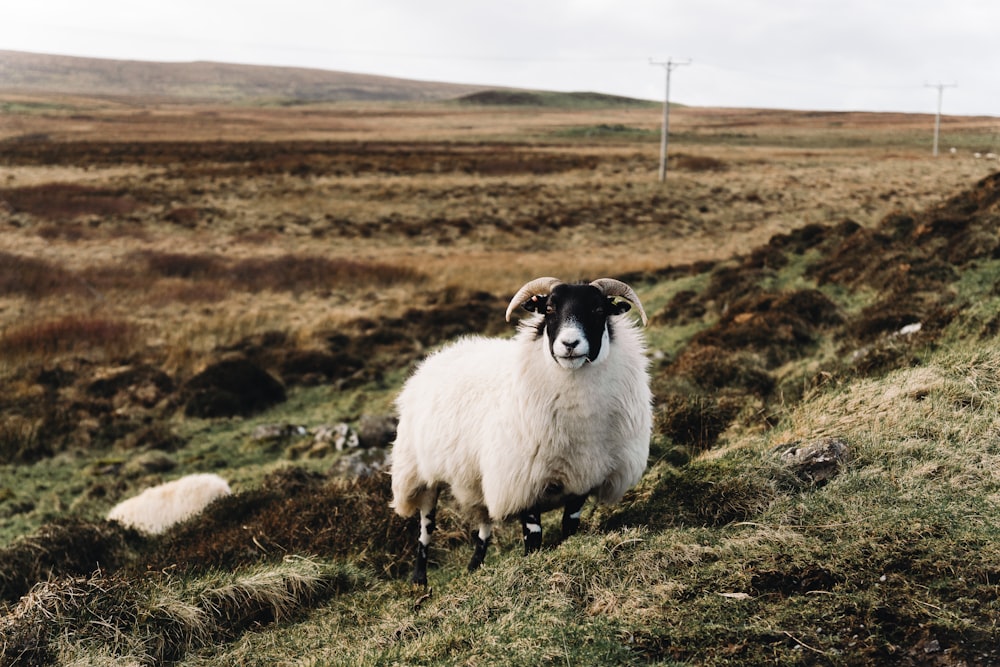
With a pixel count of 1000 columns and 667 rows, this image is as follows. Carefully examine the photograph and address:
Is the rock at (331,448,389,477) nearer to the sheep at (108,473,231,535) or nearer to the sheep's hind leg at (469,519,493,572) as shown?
the sheep at (108,473,231,535)

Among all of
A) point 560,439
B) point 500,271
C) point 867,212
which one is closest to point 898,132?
point 867,212

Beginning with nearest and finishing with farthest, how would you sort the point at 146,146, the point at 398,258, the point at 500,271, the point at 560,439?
the point at 560,439
the point at 500,271
the point at 398,258
the point at 146,146

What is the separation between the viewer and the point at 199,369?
17.5m

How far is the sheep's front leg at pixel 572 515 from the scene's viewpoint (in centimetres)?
575

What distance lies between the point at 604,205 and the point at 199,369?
25.9 metres

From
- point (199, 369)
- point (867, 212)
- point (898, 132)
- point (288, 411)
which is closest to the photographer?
point (288, 411)

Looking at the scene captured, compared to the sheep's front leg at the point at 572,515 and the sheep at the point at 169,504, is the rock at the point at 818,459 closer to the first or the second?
the sheep's front leg at the point at 572,515

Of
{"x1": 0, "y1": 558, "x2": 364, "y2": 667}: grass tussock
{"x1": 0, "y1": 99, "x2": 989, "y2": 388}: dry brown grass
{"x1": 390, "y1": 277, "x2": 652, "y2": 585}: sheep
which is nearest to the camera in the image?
{"x1": 0, "y1": 558, "x2": 364, "y2": 667}: grass tussock

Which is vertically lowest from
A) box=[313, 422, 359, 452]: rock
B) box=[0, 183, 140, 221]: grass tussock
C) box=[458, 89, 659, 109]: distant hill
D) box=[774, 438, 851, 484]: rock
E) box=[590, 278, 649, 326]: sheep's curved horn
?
box=[313, 422, 359, 452]: rock

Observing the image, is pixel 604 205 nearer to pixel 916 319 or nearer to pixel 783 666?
pixel 916 319

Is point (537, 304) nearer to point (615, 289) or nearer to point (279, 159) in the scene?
point (615, 289)

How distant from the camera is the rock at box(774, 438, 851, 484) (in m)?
5.72

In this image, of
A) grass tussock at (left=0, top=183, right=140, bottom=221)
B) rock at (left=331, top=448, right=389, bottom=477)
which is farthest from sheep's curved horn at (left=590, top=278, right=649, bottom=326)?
grass tussock at (left=0, top=183, right=140, bottom=221)

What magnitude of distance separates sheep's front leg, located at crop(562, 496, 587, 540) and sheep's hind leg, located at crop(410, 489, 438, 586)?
4.94 feet
